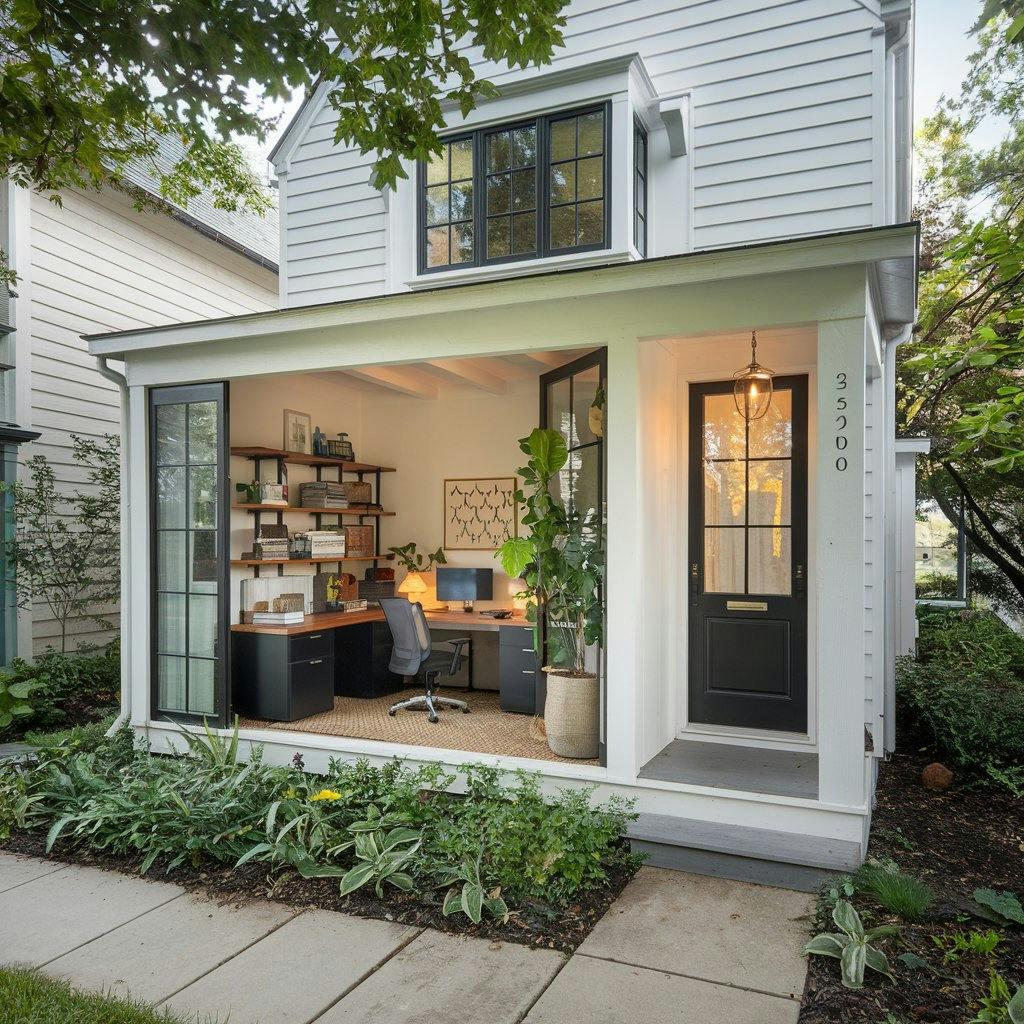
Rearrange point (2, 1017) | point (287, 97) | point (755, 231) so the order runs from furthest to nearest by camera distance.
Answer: point (755, 231) → point (287, 97) → point (2, 1017)

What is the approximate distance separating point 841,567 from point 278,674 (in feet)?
12.8

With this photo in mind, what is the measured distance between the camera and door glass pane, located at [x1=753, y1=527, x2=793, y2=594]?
5223mm

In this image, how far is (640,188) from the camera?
5.89 m

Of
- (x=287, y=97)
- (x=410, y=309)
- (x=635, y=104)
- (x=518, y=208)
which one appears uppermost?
(x=635, y=104)

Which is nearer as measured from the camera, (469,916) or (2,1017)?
(2,1017)

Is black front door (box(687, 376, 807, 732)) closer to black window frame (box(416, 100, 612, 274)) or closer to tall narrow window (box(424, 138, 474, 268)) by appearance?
black window frame (box(416, 100, 612, 274))

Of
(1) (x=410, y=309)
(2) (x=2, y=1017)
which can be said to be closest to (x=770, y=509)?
(1) (x=410, y=309)

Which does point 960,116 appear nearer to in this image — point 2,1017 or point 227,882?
point 227,882

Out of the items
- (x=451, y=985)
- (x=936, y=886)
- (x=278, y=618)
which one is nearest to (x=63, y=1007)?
(x=451, y=985)

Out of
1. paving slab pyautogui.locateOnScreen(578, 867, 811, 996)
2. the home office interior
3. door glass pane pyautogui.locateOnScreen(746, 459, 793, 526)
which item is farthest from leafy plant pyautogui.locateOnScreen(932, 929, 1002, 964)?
door glass pane pyautogui.locateOnScreen(746, 459, 793, 526)

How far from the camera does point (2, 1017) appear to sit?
2.66m

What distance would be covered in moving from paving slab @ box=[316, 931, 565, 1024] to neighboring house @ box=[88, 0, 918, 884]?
1.13m

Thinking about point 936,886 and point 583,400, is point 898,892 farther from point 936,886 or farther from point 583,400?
point 583,400

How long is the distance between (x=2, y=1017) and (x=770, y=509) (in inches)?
180
